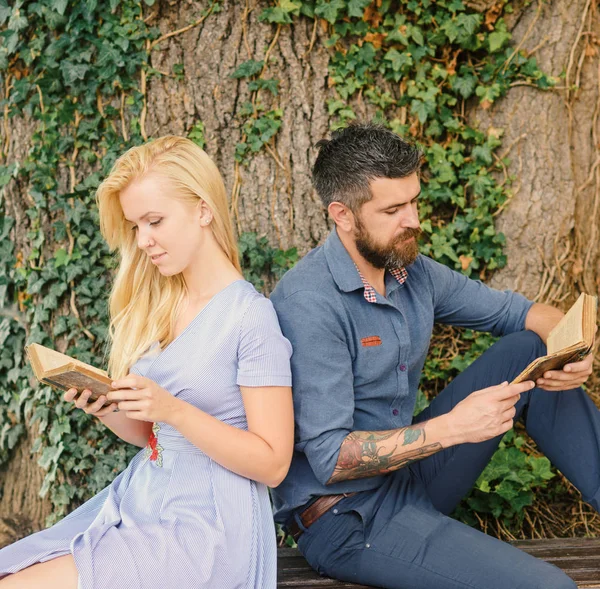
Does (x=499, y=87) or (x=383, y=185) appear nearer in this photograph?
(x=383, y=185)

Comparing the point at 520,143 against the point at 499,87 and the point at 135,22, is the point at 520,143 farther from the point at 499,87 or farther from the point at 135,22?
the point at 135,22

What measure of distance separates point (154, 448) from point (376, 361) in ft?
2.52

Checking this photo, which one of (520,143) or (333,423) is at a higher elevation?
(520,143)

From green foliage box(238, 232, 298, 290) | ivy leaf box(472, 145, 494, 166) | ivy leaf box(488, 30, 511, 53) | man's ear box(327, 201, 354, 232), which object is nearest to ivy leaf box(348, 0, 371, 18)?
ivy leaf box(488, 30, 511, 53)

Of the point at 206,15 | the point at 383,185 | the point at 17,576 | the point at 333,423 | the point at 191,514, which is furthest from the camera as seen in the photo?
the point at 206,15

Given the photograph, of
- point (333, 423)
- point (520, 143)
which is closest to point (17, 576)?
point (333, 423)

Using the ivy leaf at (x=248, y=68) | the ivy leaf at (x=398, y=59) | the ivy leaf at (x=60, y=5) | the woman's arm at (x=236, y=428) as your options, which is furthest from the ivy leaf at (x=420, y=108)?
the woman's arm at (x=236, y=428)

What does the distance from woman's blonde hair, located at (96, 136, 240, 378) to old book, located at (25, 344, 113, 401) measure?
0.45 meters

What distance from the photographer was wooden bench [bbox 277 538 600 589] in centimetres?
246

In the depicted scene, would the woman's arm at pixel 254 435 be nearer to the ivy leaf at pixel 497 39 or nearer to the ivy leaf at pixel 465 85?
the ivy leaf at pixel 465 85

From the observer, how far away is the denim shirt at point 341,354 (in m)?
2.37

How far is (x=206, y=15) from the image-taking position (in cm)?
344

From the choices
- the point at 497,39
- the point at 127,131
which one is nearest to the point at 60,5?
the point at 127,131

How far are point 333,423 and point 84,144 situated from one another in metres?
2.00
